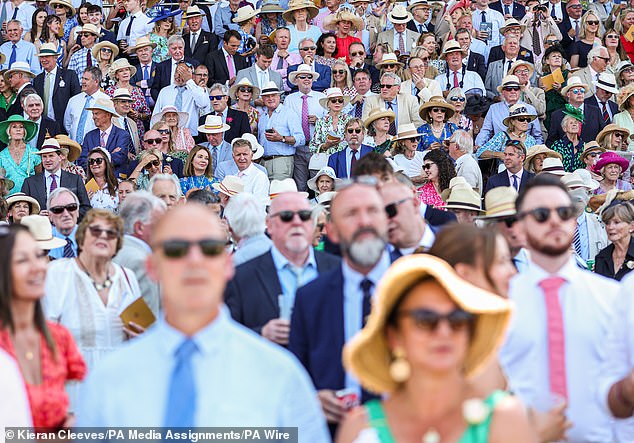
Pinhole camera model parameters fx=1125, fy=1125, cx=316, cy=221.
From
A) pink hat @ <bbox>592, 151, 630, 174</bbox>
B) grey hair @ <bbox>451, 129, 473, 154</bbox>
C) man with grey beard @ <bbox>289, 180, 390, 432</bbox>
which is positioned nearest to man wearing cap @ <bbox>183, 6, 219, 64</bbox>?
grey hair @ <bbox>451, 129, 473, 154</bbox>

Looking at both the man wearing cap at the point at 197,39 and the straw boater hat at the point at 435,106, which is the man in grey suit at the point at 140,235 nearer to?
the straw boater hat at the point at 435,106

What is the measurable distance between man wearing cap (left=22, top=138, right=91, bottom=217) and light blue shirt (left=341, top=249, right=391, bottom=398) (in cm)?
732

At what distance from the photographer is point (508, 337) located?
15.5 ft

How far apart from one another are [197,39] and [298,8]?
160cm

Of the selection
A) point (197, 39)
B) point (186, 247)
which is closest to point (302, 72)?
point (197, 39)

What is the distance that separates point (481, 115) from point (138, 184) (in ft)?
17.8

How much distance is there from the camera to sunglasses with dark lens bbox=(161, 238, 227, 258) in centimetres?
337

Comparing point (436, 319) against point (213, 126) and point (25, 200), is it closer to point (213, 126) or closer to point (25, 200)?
point (25, 200)

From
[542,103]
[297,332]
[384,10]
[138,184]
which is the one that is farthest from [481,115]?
[297,332]

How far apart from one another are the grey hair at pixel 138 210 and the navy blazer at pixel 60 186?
4.62 m

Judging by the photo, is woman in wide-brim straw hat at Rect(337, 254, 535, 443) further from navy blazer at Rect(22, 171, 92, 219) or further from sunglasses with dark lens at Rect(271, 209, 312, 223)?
navy blazer at Rect(22, 171, 92, 219)

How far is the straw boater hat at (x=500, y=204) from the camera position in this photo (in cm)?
774

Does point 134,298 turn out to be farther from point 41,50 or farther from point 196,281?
point 41,50

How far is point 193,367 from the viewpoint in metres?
3.43
